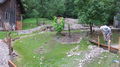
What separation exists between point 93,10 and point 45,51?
8511 mm

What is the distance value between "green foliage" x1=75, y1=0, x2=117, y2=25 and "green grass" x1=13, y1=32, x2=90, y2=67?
144 inches

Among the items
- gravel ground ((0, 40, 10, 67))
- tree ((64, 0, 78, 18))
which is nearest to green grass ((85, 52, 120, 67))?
gravel ground ((0, 40, 10, 67))

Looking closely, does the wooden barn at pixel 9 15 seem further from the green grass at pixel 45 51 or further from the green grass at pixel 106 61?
the green grass at pixel 106 61

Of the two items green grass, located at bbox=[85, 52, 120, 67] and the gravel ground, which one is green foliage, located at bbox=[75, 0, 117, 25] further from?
the gravel ground

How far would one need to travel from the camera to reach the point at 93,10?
1339 inches

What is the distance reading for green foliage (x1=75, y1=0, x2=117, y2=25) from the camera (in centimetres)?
3391

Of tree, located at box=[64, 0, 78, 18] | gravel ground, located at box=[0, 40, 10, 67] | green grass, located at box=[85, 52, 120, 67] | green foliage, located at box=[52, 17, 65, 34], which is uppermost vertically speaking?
tree, located at box=[64, 0, 78, 18]

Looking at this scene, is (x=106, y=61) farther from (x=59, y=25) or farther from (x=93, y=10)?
(x=59, y=25)

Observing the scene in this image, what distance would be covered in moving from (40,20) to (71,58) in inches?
970

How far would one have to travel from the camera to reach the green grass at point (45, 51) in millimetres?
24169

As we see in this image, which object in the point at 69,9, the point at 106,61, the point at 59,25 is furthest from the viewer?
the point at 69,9

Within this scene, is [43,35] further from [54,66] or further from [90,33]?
[54,66]

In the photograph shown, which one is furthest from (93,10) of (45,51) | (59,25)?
(45,51)

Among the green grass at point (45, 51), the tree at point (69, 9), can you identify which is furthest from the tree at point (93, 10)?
the tree at point (69, 9)
